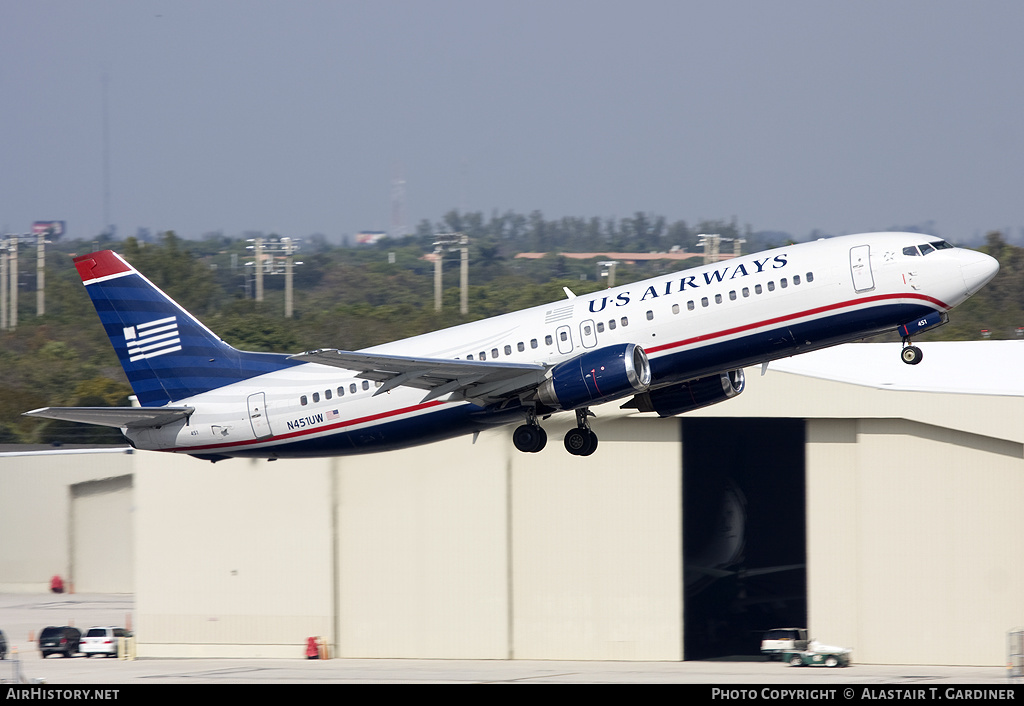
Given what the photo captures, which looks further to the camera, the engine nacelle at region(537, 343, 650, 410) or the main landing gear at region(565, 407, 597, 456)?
the main landing gear at region(565, 407, 597, 456)

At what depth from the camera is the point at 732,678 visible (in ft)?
166

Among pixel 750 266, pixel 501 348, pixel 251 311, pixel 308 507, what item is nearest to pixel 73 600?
pixel 308 507

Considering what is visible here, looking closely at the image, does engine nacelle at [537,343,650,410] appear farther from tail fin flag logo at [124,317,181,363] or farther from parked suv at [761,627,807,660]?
parked suv at [761,627,807,660]

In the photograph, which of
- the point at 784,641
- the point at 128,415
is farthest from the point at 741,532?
the point at 128,415

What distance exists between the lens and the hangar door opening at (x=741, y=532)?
52500mm

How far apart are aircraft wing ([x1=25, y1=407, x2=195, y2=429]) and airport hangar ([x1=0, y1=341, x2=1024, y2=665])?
13630 millimetres

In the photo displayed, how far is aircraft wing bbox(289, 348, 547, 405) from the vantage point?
3300 cm

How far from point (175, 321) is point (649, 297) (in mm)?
16388

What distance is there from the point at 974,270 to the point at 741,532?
2352 centimetres

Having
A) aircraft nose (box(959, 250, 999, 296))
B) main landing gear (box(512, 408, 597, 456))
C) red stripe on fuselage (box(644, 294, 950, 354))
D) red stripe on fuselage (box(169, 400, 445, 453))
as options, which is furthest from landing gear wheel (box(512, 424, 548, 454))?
aircraft nose (box(959, 250, 999, 296))

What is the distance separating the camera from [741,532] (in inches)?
2133

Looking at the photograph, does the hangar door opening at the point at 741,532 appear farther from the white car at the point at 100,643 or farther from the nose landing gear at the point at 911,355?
the white car at the point at 100,643

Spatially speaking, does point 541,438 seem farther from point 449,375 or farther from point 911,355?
point 911,355

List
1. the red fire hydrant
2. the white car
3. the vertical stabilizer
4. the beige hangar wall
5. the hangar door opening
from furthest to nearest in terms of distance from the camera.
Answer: the beige hangar wall → the white car → the red fire hydrant → the hangar door opening → the vertical stabilizer
